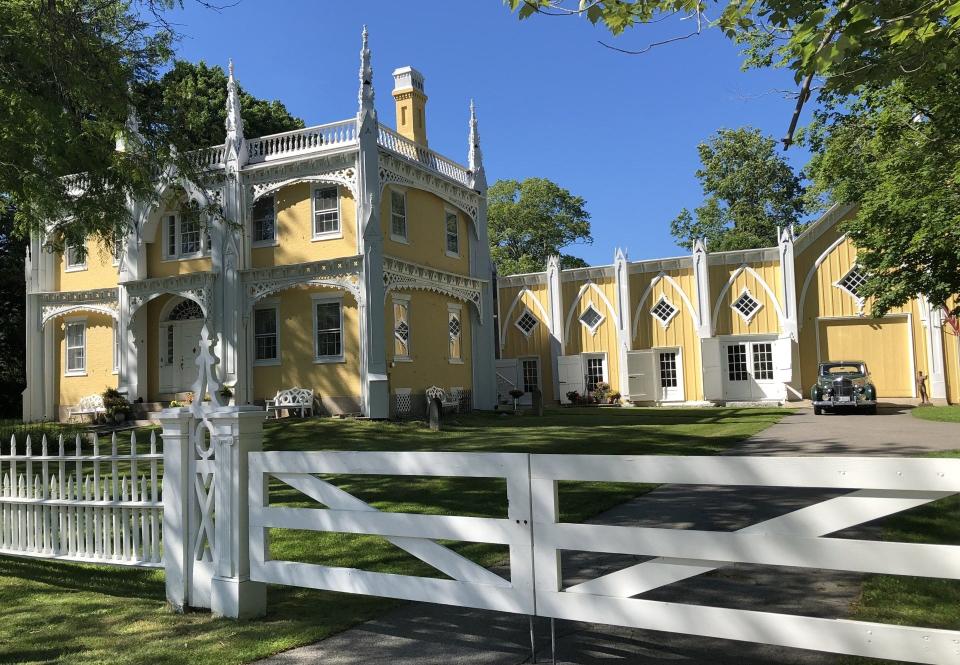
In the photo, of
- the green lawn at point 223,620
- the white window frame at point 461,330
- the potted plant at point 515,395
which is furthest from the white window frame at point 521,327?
the green lawn at point 223,620

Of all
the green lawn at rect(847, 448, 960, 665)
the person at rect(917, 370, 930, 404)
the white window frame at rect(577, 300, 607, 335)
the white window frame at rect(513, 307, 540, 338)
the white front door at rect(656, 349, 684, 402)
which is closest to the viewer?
the green lawn at rect(847, 448, 960, 665)

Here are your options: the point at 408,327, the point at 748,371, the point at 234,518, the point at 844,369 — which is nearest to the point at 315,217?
the point at 408,327

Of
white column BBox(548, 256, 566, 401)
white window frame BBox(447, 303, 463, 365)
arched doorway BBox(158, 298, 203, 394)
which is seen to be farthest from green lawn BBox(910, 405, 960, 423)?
arched doorway BBox(158, 298, 203, 394)

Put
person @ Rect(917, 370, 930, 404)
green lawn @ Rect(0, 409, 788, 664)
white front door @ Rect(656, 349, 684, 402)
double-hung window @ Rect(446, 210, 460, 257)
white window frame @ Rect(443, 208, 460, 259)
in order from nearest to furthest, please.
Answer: green lawn @ Rect(0, 409, 788, 664)
person @ Rect(917, 370, 930, 404)
white window frame @ Rect(443, 208, 460, 259)
double-hung window @ Rect(446, 210, 460, 257)
white front door @ Rect(656, 349, 684, 402)

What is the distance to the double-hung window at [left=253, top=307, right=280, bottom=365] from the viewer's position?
21078 mm

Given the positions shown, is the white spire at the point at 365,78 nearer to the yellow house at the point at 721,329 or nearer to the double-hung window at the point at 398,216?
the double-hung window at the point at 398,216

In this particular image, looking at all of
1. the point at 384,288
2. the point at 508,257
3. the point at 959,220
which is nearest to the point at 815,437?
the point at 959,220

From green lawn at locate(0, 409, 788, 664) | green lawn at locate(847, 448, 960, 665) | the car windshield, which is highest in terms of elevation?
the car windshield

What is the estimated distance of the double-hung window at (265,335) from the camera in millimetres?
21078

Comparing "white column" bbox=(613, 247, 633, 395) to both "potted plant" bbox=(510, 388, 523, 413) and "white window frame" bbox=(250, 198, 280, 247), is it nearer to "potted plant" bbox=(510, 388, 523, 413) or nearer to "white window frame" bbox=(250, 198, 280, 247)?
"potted plant" bbox=(510, 388, 523, 413)

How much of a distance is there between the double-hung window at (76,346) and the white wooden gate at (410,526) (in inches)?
861

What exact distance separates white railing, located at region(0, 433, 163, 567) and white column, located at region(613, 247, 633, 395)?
22816 millimetres

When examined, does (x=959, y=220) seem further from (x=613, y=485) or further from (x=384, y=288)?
(x=384, y=288)

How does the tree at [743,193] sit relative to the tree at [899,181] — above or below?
above
